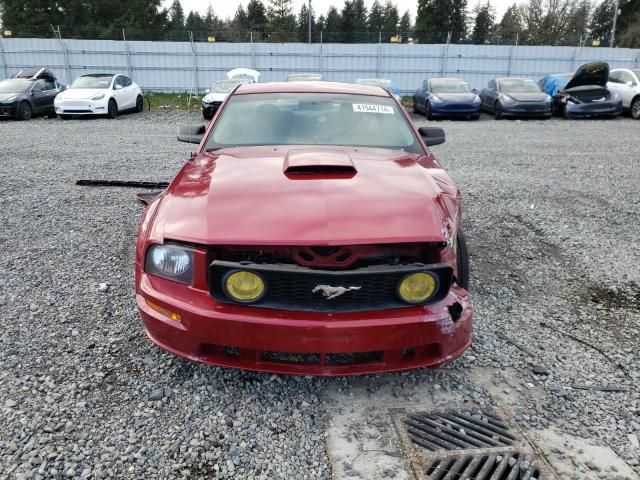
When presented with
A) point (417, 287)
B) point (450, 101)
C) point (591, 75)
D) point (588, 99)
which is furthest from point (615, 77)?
point (417, 287)

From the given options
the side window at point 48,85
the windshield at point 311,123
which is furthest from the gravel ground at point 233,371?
the side window at point 48,85

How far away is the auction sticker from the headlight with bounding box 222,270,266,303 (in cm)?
206

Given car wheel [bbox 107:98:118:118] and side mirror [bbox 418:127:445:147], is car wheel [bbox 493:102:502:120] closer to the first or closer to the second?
car wheel [bbox 107:98:118:118]

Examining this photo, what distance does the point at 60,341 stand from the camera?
3.01 m

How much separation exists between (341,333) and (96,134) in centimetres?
1180

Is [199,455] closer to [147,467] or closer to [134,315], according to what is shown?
[147,467]

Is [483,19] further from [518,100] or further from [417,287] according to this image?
[417,287]

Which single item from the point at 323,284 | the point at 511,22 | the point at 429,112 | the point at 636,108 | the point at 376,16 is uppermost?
Result: the point at 376,16

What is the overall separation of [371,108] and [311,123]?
534mm

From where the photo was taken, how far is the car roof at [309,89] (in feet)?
13.4

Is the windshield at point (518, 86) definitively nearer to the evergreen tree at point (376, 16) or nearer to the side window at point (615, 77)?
the side window at point (615, 77)

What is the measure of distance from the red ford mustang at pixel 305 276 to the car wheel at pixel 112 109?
14.4 metres

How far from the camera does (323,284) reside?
2248 mm

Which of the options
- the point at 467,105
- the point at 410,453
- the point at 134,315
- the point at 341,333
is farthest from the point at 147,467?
the point at 467,105
